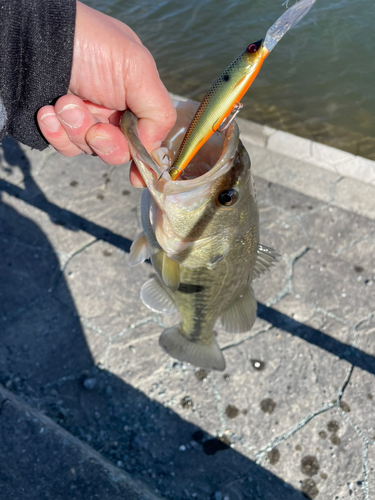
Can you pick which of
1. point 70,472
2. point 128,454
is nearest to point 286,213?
point 128,454

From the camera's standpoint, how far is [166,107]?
1.80 metres

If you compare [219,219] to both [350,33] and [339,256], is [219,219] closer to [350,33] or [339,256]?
[339,256]

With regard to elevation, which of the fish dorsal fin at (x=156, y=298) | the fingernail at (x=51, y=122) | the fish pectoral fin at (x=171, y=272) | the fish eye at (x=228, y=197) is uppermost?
the fingernail at (x=51, y=122)

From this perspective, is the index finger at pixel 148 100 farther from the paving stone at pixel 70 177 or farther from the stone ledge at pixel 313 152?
the stone ledge at pixel 313 152

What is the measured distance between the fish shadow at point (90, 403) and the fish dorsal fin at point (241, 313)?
1014 mm

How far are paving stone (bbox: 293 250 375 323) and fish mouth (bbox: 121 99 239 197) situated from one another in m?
2.16

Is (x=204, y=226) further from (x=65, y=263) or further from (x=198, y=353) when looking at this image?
(x=65, y=263)

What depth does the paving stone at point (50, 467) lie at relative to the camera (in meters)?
2.32

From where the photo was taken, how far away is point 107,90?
1855mm

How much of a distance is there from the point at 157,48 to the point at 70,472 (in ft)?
27.3

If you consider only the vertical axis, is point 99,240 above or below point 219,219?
below

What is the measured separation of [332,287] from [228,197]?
231 cm

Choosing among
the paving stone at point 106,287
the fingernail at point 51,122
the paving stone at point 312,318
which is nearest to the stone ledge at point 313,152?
the paving stone at point 312,318

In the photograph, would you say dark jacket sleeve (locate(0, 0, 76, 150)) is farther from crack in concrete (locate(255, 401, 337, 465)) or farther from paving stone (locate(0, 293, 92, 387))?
crack in concrete (locate(255, 401, 337, 465))
